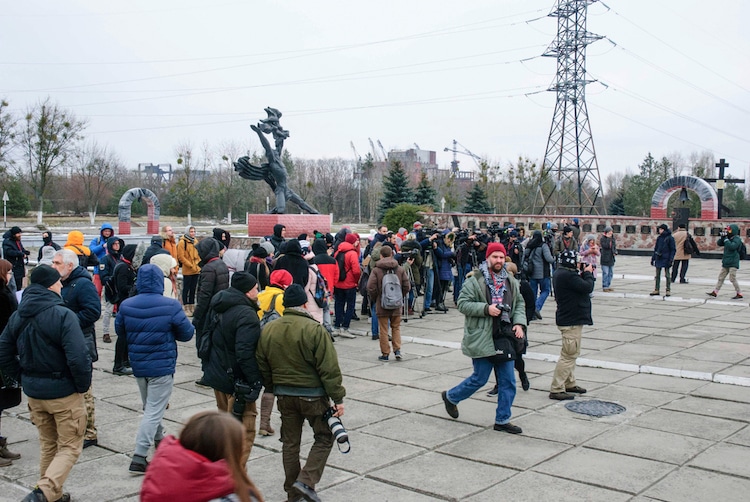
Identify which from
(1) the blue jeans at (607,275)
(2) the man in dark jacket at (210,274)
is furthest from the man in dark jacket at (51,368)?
(1) the blue jeans at (607,275)

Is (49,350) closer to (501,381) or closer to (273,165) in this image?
(501,381)

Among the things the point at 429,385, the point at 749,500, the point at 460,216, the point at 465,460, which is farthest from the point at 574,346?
the point at 460,216

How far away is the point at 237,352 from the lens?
5.65 meters

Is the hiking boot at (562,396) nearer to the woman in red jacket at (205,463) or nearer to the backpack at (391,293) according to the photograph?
the backpack at (391,293)

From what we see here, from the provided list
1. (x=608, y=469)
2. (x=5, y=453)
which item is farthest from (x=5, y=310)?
(x=608, y=469)

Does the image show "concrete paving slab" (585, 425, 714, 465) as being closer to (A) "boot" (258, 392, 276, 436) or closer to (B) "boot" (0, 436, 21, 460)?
(A) "boot" (258, 392, 276, 436)

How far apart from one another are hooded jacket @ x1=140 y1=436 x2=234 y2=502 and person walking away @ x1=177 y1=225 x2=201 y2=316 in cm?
1145

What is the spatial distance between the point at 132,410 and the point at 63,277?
184cm

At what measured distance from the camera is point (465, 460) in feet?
21.1

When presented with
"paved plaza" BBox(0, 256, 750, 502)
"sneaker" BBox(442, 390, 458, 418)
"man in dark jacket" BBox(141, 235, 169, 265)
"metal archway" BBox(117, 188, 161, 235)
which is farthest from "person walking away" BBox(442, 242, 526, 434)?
"metal archway" BBox(117, 188, 161, 235)

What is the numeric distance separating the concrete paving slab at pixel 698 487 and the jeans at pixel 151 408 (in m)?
3.99

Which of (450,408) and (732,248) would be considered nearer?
(450,408)

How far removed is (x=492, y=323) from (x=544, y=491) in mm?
1956

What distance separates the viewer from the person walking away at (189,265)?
46.5ft
